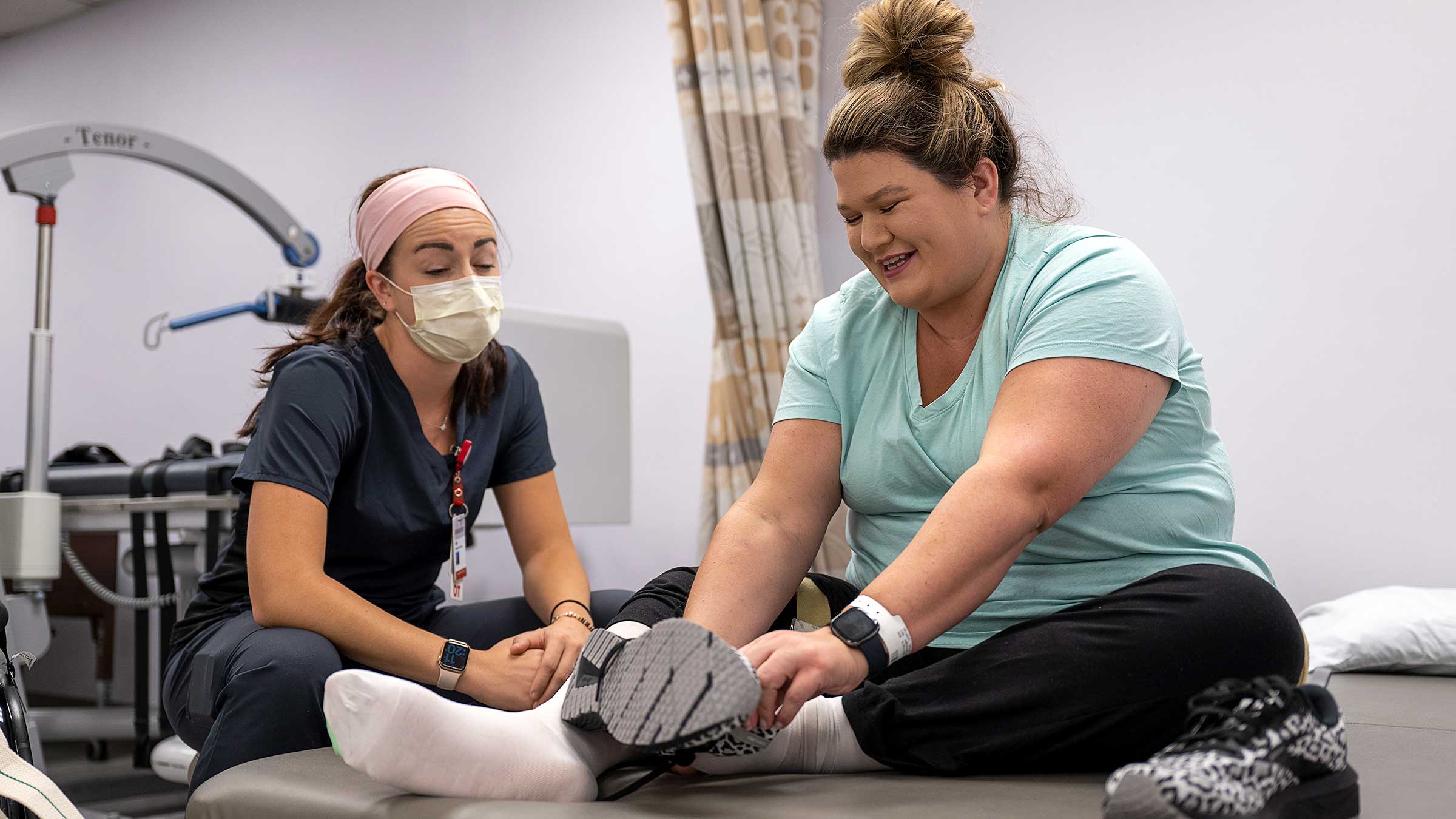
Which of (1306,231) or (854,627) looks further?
(1306,231)

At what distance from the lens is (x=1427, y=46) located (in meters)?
2.42

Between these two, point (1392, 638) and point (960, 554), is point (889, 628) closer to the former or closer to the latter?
point (960, 554)

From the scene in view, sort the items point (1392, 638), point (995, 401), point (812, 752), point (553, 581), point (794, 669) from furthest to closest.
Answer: point (1392, 638) → point (553, 581) → point (995, 401) → point (812, 752) → point (794, 669)

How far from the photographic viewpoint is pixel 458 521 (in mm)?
1668

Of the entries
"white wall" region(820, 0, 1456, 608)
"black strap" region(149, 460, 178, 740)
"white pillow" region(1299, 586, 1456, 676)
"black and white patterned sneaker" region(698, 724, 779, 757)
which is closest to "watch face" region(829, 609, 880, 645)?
"black and white patterned sneaker" region(698, 724, 779, 757)

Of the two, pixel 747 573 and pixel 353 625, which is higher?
pixel 747 573

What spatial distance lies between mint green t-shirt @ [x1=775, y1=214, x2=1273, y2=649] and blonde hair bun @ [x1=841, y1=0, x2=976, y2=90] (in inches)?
8.3

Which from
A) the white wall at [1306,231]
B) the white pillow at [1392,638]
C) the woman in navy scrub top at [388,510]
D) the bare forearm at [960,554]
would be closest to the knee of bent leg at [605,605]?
the woman in navy scrub top at [388,510]

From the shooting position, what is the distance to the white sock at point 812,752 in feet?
3.67

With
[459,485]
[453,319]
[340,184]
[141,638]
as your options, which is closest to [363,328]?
[453,319]

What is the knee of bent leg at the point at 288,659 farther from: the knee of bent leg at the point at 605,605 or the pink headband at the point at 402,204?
the pink headband at the point at 402,204

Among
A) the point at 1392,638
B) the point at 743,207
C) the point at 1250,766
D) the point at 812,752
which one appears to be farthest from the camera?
the point at 743,207

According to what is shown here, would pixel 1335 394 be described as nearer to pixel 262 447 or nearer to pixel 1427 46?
pixel 1427 46

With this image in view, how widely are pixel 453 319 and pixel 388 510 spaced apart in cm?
28
